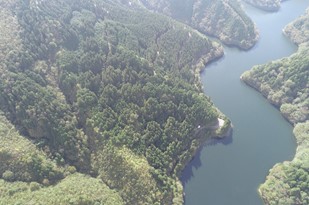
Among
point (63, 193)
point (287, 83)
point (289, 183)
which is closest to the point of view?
point (63, 193)

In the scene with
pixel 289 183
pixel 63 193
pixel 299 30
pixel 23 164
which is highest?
pixel 299 30

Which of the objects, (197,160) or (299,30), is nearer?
(197,160)

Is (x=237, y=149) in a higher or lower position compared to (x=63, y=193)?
higher

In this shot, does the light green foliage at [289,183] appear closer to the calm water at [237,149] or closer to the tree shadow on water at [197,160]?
the calm water at [237,149]

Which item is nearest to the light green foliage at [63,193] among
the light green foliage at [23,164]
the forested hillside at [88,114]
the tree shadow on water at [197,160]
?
the forested hillside at [88,114]

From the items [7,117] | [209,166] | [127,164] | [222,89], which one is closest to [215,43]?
[222,89]

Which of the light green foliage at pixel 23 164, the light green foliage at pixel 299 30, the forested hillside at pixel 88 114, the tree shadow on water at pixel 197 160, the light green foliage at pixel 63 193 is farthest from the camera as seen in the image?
the light green foliage at pixel 299 30

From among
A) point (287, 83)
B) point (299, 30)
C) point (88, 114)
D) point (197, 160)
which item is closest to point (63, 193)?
point (88, 114)

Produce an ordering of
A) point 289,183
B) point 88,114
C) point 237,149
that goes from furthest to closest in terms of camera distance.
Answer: point 237,149
point 88,114
point 289,183

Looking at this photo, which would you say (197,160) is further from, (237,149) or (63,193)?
(63,193)
